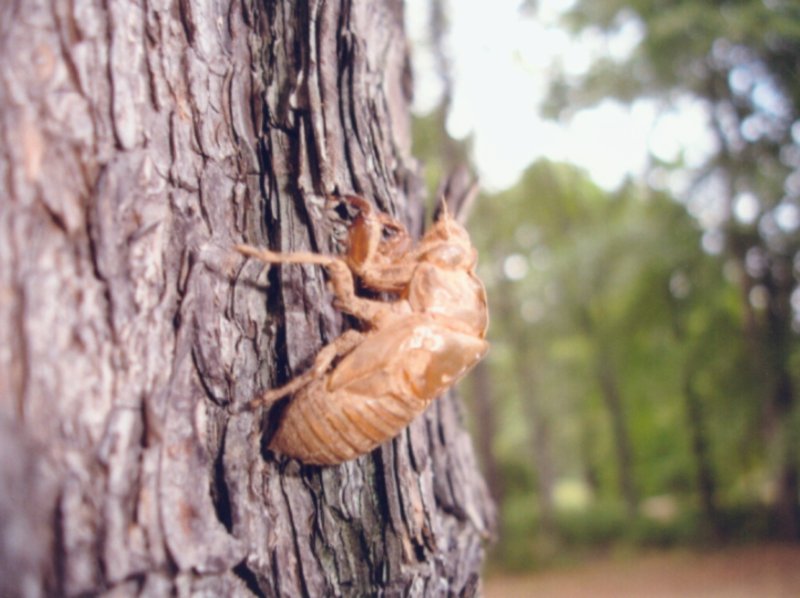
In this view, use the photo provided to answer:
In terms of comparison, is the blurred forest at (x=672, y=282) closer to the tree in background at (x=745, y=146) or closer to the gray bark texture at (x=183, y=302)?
the tree in background at (x=745, y=146)

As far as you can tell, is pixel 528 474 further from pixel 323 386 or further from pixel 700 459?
pixel 323 386

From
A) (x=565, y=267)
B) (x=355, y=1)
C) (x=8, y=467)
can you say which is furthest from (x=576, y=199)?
(x=8, y=467)

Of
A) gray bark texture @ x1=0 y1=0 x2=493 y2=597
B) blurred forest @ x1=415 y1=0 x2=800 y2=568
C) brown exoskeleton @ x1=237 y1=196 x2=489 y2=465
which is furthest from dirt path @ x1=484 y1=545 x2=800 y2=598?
gray bark texture @ x1=0 y1=0 x2=493 y2=597

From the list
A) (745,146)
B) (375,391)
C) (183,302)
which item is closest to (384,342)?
(375,391)

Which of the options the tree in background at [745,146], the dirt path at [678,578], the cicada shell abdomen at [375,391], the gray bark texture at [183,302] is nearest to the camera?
the gray bark texture at [183,302]

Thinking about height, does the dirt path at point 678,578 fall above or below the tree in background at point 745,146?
below

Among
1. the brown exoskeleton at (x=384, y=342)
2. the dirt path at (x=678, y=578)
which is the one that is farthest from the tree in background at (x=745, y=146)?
the brown exoskeleton at (x=384, y=342)
